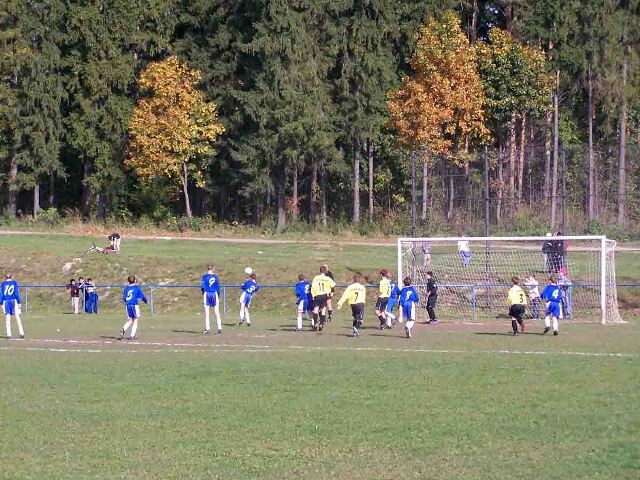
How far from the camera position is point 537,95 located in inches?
2408

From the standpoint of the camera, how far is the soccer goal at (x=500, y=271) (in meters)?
32.7

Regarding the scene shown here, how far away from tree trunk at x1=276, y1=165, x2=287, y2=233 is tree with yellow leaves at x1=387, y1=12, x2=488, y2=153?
7.65m

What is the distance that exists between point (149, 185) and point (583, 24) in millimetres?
28594

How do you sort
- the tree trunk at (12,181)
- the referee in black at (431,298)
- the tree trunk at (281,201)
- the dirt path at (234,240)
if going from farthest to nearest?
the tree trunk at (12,181), the tree trunk at (281,201), the dirt path at (234,240), the referee in black at (431,298)

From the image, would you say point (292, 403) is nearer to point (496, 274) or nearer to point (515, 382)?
point (515, 382)

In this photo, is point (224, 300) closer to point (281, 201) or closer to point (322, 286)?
point (322, 286)

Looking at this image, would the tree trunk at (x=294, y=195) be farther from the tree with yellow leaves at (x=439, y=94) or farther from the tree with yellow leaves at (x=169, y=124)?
the tree with yellow leaves at (x=439, y=94)

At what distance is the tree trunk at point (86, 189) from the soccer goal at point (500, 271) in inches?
1322

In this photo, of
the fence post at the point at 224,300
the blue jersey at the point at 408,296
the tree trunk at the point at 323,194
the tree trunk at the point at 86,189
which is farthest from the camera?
the tree trunk at the point at 86,189

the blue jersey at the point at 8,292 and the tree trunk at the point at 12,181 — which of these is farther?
the tree trunk at the point at 12,181

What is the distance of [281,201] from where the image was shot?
61250 millimetres

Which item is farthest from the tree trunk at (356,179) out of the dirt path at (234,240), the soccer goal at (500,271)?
the soccer goal at (500,271)

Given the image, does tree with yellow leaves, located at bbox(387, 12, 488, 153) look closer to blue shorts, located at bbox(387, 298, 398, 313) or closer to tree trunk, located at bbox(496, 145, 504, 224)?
tree trunk, located at bbox(496, 145, 504, 224)

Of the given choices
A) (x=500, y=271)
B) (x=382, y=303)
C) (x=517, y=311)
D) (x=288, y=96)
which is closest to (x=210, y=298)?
(x=382, y=303)
